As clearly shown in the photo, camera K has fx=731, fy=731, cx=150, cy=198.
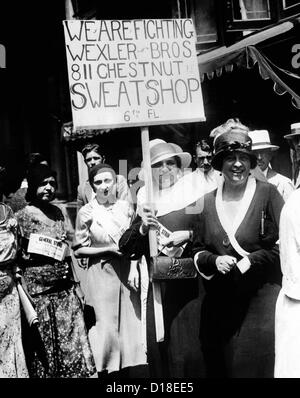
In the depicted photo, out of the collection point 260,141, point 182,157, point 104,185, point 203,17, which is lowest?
point 104,185

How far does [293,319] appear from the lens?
395 centimetres

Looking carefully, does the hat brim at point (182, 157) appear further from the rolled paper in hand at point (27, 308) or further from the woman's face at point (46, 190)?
the rolled paper in hand at point (27, 308)

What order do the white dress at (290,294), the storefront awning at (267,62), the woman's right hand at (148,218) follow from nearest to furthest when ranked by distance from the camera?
the white dress at (290,294) < the woman's right hand at (148,218) < the storefront awning at (267,62)

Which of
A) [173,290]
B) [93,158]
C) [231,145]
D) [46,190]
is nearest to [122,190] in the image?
[93,158]

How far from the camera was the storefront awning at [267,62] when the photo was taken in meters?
7.00

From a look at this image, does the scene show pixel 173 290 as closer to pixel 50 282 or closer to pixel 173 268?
pixel 173 268

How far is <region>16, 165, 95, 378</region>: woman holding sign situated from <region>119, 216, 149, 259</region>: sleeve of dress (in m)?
0.63

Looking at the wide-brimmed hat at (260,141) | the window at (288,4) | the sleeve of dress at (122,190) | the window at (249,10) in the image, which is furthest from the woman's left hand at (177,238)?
the window at (249,10)

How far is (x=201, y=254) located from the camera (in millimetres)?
4785

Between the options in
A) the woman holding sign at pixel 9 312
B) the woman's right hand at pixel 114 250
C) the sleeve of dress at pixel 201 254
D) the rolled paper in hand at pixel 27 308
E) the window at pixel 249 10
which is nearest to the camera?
the sleeve of dress at pixel 201 254

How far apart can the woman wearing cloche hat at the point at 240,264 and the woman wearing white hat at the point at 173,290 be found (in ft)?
0.72

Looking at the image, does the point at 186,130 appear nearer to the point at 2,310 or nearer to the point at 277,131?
the point at 277,131

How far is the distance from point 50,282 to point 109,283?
2.05ft
